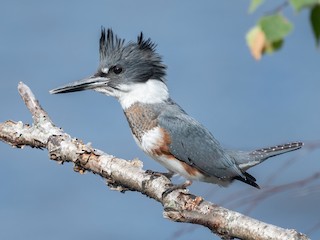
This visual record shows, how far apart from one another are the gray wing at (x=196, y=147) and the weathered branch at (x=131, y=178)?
0.10m

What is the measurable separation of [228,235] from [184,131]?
0.46 m

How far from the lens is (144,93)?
1833 millimetres

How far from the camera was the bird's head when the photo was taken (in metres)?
1.84

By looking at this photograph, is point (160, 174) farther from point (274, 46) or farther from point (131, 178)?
point (274, 46)

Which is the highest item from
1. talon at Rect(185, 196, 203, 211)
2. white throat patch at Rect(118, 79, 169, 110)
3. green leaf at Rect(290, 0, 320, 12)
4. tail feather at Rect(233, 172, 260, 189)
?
white throat patch at Rect(118, 79, 169, 110)

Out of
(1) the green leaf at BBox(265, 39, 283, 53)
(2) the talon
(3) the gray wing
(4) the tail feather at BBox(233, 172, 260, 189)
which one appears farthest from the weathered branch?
(1) the green leaf at BBox(265, 39, 283, 53)

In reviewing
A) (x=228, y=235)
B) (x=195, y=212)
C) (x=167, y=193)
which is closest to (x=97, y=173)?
(x=167, y=193)

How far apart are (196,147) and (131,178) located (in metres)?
0.22

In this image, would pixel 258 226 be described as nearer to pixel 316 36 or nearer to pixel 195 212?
pixel 195 212

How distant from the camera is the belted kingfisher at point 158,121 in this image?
1.71 m

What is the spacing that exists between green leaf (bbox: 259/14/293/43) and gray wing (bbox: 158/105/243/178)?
1148mm

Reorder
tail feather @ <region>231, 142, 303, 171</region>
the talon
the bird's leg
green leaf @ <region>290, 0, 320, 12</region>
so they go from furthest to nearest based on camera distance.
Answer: tail feather @ <region>231, 142, 303, 171</region> < the bird's leg < the talon < green leaf @ <region>290, 0, 320, 12</region>

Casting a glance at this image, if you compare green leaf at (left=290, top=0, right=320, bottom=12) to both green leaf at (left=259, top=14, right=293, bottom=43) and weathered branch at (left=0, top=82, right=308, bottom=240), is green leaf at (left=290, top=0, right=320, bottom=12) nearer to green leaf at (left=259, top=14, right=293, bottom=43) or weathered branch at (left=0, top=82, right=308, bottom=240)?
green leaf at (left=259, top=14, right=293, bottom=43)

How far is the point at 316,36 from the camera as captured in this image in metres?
0.54
